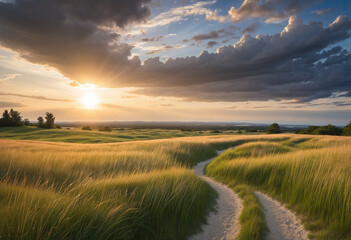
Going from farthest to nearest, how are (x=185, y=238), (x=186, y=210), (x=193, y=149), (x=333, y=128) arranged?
1. (x=333, y=128)
2. (x=193, y=149)
3. (x=186, y=210)
4. (x=185, y=238)

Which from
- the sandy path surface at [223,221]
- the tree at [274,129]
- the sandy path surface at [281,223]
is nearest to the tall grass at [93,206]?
the sandy path surface at [223,221]

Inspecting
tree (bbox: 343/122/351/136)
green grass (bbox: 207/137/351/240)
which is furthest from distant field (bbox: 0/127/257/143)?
tree (bbox: 343/122/351/136)

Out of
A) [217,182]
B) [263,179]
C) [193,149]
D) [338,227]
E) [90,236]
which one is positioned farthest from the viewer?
[193,149]

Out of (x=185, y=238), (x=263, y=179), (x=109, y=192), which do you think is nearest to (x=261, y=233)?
(x=185, y=238)

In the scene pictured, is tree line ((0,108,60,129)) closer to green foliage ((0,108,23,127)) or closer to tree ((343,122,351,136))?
green foliage ((0,108,23,127))

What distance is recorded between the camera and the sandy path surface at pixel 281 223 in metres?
5.17

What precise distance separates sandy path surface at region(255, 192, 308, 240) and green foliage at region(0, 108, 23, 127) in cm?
8143

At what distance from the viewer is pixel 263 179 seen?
966cm

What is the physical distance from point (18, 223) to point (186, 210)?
13.3 ft

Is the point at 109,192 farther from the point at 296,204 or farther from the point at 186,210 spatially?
the point at 296,204

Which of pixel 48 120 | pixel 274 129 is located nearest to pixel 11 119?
pixel 48 120

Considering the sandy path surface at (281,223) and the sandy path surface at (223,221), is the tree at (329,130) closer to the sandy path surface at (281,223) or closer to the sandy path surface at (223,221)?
the sandy path surface at (281,223)

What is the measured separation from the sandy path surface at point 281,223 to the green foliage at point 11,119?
267 ft

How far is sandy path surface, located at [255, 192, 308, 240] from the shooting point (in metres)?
5.17
